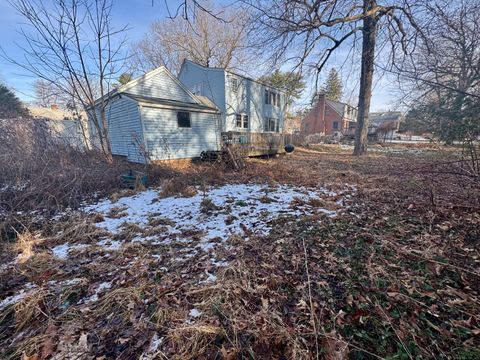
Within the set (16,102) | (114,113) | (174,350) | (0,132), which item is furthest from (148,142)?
(16,102)

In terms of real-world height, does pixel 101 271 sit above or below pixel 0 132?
below

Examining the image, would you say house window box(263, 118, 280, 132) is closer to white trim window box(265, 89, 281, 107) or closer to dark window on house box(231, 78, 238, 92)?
white trim window box(265, 89, 281, 107)

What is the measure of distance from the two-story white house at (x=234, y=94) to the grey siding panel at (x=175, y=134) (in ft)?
17.4

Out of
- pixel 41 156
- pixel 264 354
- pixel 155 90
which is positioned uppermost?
pixel 155 90

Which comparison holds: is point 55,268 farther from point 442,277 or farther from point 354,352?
point 442,277

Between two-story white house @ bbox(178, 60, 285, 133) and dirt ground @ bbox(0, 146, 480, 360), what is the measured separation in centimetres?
1465

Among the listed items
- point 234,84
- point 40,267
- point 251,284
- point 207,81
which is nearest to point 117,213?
point 40,267

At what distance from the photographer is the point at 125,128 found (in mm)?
10703

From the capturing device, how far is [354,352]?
150cm

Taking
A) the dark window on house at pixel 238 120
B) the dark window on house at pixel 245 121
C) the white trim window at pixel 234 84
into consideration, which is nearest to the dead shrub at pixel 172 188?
the dark window on house at pixel 238 120

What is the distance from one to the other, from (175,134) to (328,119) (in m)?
32.6

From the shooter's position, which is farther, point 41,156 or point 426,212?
point 41,156

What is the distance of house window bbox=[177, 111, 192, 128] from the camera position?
10844mm

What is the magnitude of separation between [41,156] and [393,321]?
922cm
